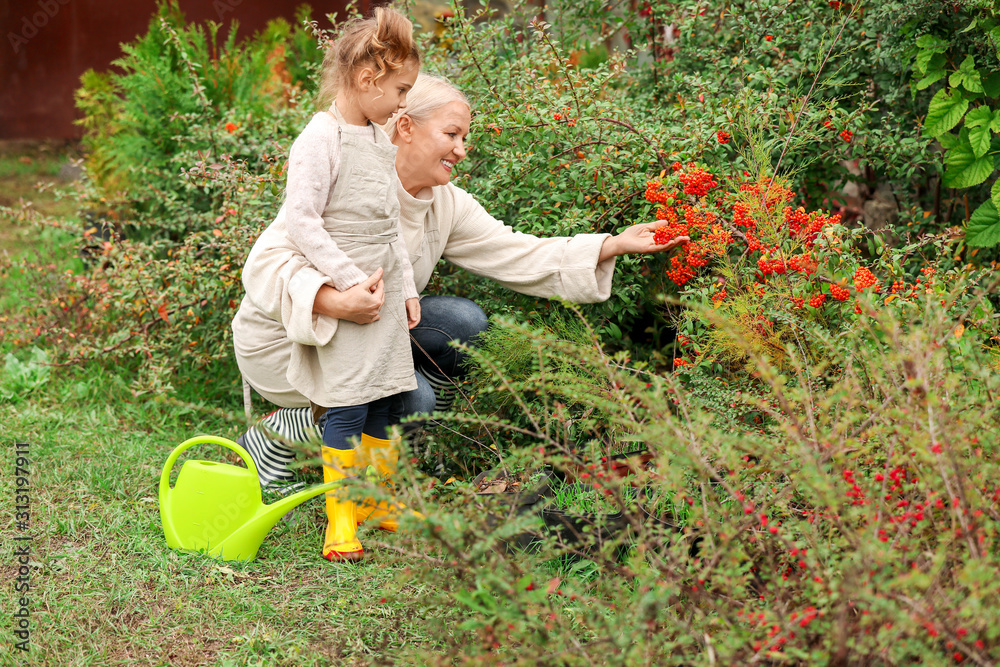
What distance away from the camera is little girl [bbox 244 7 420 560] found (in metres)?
2.31

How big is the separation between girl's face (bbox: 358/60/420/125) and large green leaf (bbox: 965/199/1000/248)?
1.90 meters

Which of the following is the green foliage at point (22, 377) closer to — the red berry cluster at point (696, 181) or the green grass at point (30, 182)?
the green grass at point (30, 182)

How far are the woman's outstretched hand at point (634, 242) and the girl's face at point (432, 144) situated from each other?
21.5 inches

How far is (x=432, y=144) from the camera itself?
8.41ft

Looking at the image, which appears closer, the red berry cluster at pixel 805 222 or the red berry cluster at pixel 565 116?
the red berry cluster at pixel 805 222

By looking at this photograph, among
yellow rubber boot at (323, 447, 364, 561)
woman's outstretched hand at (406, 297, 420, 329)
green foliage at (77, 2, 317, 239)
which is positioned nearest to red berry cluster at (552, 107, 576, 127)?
woman's outstretched hand at (406, 297, 420, 329)

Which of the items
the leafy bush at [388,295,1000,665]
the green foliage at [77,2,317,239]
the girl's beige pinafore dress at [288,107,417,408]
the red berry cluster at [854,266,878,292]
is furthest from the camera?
the green foliage at [77,2,317,239]

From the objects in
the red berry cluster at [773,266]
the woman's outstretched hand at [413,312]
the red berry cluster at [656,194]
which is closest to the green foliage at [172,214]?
the woman's outstretched hand at [413,312]

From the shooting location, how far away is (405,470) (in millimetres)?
1695

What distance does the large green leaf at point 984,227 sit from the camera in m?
2.78

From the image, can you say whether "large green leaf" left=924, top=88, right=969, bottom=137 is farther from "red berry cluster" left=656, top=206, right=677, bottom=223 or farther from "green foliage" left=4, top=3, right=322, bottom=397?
"green foliage" left=4, top=3, right=322, bottom=397

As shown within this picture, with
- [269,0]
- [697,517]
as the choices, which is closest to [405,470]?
[697,517]

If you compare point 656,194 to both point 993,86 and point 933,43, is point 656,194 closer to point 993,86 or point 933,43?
point 933,43

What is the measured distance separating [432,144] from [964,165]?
5.77 feet
